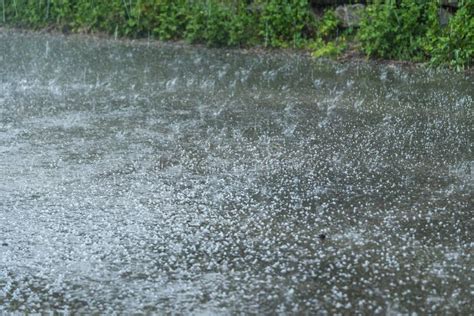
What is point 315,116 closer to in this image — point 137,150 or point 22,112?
point 137,150

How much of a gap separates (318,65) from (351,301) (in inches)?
187

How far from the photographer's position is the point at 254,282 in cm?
266

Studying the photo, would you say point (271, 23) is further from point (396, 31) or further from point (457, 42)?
point (457, 42)

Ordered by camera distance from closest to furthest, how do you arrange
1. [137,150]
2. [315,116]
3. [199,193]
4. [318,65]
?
[199,193] < [137,150] < [315,116] < [318,65]

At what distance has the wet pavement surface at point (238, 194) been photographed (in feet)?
8.57

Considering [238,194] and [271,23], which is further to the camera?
[271,23]

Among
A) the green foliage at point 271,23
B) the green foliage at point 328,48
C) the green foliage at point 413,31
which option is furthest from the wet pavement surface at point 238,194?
the green foliage at point 328,48

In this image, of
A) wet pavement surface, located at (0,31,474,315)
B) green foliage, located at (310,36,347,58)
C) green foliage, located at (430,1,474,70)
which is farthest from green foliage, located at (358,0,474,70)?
wet pavement surface, located at (0,31,474,315)

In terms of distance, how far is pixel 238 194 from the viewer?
141 inches

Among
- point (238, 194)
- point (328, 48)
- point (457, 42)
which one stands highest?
point (457, 42)

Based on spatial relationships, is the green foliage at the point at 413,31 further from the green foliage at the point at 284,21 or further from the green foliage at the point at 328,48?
the green foliage at the point at 284,21

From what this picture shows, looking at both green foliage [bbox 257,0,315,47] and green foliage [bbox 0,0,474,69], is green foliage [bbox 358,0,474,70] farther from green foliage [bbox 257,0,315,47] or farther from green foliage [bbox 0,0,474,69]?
green foliage [bbox 257,0,315,47]

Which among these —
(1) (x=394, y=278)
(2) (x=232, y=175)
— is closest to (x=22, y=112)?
(2) (x=232, y=175)

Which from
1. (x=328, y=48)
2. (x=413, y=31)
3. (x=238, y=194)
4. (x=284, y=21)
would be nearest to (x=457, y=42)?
(x=413, y=31)
